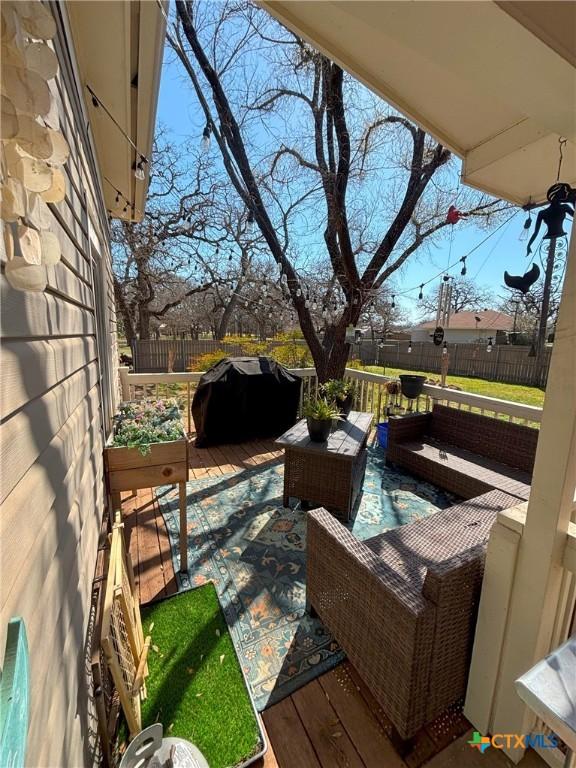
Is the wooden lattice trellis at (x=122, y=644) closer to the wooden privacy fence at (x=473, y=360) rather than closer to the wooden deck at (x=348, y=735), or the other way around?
the wooden deck at (x=348, y=735)

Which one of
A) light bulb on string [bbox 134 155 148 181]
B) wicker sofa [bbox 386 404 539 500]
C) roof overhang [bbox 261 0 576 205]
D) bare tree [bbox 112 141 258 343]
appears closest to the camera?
roof overhang [bbox 261 0 576 205]

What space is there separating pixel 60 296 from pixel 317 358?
167 inches

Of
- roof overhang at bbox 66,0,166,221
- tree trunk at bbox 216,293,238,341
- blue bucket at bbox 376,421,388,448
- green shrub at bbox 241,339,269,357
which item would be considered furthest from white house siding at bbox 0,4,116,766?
tree trunk at bbox 216,293,238,341

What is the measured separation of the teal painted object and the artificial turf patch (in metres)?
1.20

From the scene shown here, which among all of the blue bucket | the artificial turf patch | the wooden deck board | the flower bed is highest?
the flower bed

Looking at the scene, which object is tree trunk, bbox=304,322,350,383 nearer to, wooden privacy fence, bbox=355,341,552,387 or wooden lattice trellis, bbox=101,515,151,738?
wooden lattice trellis, bbox=101,515,151,738

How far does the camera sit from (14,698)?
19.3 inches

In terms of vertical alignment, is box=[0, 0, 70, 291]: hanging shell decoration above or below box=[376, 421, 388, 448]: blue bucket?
above

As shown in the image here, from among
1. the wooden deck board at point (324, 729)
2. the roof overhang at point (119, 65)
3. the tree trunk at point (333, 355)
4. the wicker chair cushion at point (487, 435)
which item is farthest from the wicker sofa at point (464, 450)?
the roof overhang at point (119, 65)

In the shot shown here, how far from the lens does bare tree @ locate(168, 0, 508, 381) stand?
400cm

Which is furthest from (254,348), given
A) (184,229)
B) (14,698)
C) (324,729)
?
(14,698)

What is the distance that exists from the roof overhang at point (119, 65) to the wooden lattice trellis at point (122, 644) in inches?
90.9

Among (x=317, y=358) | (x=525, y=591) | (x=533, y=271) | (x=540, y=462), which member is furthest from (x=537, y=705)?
(x=317, y=358)

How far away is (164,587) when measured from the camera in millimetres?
2131
